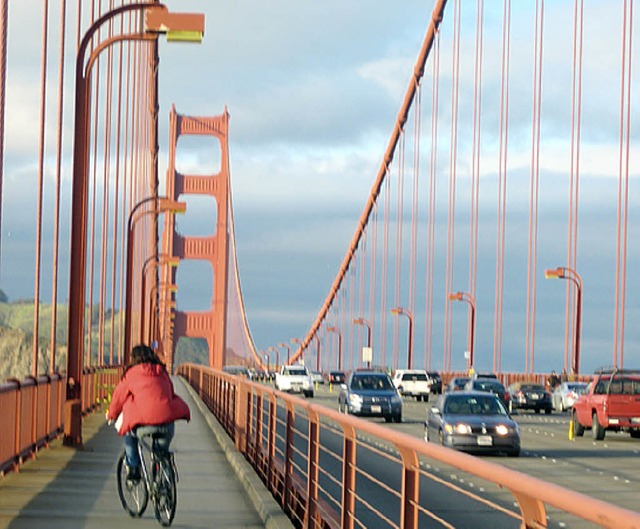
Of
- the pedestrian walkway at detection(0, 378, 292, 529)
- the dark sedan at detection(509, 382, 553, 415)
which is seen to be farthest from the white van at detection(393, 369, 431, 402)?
the pedestrian walkway at detection(0, 378, 292, 529)

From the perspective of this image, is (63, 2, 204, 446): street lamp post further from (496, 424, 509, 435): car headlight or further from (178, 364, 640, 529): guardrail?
(496, 424, 509, 435): car headlight

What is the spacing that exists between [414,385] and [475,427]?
122 ft

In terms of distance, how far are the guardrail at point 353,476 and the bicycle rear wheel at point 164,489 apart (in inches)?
40.9

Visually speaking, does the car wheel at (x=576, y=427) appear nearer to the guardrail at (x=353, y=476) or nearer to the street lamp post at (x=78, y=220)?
the guardrail at (x=353, y=476)

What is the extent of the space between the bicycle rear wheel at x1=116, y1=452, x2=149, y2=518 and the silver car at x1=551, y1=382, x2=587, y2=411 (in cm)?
3849

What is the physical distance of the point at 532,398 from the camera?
163 feet

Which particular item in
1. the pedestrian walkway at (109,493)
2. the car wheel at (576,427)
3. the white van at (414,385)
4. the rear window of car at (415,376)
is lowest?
the white van at (414,385)

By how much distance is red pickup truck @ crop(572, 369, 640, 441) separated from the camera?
98.9 ft

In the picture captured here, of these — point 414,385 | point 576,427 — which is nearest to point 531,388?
point 414,385

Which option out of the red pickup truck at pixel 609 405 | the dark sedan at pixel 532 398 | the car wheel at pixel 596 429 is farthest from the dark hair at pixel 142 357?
the dark sedan at pixel 532 398

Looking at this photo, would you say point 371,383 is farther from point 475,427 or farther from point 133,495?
point 133,495

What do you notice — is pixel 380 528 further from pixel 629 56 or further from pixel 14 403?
pixel 629 56

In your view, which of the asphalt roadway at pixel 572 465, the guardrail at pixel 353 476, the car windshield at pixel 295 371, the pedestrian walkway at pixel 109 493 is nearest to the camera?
the guardrail at pixel 353 476

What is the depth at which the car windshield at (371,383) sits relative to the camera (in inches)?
1513
